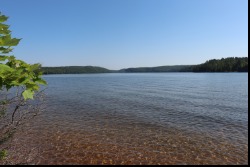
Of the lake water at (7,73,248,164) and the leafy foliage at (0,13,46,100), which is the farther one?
the lake water at (7,73,248,164)

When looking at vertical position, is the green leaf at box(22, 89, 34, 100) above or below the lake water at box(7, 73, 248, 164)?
above

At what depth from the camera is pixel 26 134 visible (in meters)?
14.3

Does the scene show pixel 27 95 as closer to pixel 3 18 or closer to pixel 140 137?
pixel 3 18

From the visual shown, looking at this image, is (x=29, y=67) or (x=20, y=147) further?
(x=20, y=147)

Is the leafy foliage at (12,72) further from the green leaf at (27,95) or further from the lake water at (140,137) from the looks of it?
the lake water at (140,137)

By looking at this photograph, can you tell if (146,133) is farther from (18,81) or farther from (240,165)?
(18,81)

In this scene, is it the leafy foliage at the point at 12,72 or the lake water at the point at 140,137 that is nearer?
the leafy foliage at the point at 12,72

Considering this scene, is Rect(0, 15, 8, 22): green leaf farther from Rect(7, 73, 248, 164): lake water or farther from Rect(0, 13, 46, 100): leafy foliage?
Rect(7, 73, 248, 164): lake water

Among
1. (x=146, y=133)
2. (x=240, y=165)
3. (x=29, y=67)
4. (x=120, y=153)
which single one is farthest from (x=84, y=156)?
(x=29, y=67)

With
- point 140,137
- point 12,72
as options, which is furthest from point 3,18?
point 140,137

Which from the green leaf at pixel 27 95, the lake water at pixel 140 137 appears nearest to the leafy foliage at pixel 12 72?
the green leaf at pixel 27 95

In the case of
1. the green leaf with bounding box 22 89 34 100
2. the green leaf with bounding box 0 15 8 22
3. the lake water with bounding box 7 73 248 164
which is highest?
the green leaf with bounding box 0 15 8 22

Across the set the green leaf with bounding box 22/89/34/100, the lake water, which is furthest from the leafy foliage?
the lake water

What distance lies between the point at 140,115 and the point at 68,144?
29.5 feet
